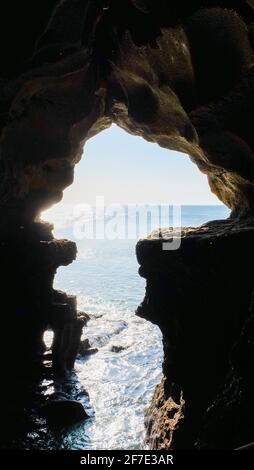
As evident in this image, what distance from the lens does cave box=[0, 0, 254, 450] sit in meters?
6.50

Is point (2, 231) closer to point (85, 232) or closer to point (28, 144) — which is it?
point (28, 144)

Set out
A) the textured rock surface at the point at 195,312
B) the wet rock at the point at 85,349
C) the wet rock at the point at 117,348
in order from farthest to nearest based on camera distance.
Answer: the wet rock at the point at 117,348
the wet rock at the point at 85,349
the textured rock surface at the point at 195,312

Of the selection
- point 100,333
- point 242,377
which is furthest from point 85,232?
point 242,377

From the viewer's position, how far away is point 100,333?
2356 cm

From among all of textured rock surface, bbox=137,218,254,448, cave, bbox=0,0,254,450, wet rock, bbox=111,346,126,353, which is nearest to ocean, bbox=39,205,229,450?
wet rock, bbox=111,346,126,353

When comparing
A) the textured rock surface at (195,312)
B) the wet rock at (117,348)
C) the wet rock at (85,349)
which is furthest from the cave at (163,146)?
the wet rock at (117,348)

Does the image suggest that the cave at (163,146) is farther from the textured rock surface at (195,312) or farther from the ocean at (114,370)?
the ocean at (114,370)

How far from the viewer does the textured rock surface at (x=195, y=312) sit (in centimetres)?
738

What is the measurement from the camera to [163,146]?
13359 mm

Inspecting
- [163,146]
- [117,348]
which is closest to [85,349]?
[117,348]

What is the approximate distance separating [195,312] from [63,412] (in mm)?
6299

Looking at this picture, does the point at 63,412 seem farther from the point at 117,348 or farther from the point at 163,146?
the point at 163,146

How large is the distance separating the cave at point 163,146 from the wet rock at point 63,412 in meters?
0.06

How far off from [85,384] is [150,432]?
18.7 feet
